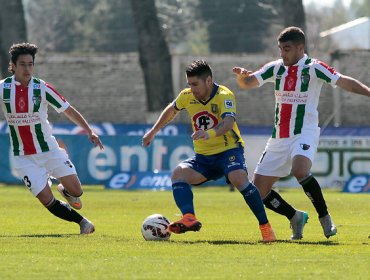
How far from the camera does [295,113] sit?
39.3 feet

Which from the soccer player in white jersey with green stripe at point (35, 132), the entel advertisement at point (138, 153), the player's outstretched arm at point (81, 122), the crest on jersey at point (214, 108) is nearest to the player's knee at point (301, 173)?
the crest on jersey at point (214, 108)

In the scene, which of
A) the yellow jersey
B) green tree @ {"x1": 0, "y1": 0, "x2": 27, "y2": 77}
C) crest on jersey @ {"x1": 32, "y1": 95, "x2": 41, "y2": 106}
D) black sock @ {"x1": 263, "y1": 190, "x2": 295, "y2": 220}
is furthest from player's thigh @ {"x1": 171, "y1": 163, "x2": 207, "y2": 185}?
green tree @ {"x1": 0, "y1": 0, "x2": 27, "y2": 77}

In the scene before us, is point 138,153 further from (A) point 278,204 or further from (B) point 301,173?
(B) point 301,173

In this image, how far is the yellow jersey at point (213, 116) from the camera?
11.7 metres

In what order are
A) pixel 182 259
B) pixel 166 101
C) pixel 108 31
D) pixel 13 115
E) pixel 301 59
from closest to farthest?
pixel 182 259 < pixel 301 59 < pixel 13 115 < pixel 166 101 < pixel 108 31

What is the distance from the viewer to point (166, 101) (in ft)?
110

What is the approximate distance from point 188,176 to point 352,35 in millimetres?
69712

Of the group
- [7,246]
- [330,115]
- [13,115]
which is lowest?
[330,115]

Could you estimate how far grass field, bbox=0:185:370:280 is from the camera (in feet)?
29.7

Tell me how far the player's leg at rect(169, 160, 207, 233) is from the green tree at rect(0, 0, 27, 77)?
73.0ft

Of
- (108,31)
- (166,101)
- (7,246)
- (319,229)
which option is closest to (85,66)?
(166,101)

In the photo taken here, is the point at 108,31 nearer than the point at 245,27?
No

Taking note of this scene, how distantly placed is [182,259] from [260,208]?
193cm

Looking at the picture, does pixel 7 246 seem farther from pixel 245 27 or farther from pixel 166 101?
pixel 245 27
